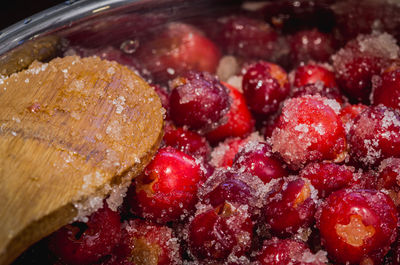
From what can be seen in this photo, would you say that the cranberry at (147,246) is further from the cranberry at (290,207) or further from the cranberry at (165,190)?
the cranberry at (290,207)

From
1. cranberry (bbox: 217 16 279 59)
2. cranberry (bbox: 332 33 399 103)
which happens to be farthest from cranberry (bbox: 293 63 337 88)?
cranberry (bbox: 217 16 279 59)

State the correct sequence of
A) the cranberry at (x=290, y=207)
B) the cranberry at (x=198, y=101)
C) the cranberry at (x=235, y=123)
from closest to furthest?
the cranberry at (x=290, y=207) < the cranberry at (x=198, y=101) < the cranberry at (x=235, y=123)

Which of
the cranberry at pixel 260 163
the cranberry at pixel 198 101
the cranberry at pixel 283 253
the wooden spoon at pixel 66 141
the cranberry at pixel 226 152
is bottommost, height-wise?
the cranberry at pixel 226 152

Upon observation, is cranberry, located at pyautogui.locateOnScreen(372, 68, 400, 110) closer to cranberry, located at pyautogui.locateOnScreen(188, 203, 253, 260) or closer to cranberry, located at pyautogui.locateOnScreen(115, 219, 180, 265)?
cranberry, located at pyautogui.locateOnScreen(188, 203, 253, 260)

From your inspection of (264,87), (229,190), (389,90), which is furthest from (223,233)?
(389,90)

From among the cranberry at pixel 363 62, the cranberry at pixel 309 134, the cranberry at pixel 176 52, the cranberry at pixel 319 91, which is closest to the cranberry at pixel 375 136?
the cranberry at pixel 309 134

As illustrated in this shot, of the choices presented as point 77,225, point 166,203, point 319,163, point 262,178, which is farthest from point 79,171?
point 319,163
